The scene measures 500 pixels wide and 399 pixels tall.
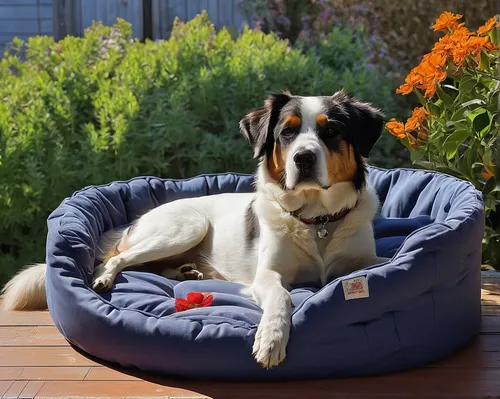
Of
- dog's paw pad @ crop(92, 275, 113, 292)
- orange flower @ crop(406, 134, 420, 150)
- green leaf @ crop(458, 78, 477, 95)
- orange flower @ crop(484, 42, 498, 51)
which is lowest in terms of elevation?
dog's paw pad @ crop(92, 275, 113, 292)

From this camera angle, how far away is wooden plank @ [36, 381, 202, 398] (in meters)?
2.80

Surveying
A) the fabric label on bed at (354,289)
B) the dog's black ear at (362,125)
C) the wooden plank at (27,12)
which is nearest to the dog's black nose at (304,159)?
the dog's black ear at (362,125)

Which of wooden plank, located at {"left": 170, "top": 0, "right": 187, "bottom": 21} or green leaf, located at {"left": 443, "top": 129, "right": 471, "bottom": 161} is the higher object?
wooden plank, located at {"left": 170, "top": 0, "right": 187, "bottom": 21}

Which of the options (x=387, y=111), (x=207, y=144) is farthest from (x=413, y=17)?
(x=207, y=144)

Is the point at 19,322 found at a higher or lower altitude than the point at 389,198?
lower

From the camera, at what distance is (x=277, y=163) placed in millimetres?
3586

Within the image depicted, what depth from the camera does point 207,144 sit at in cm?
521

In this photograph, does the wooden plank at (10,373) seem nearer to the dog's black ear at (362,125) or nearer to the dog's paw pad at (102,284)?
the dog's paw pad at (102,284)

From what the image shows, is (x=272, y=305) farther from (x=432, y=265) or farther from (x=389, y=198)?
(x=389, y=198)

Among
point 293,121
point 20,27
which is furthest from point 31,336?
point 20,27

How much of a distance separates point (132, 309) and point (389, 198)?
77.1 inches

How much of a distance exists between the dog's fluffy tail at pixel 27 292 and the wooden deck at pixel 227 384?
586mm

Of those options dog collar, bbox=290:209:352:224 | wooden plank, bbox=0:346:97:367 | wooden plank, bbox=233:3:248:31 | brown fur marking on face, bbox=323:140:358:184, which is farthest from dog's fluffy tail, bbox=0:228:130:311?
wooden plank, bbox=233:3:248:31

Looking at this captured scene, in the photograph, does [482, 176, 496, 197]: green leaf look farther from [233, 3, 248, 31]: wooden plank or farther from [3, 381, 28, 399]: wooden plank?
[233, 3, 248, 31]: wooden plank
